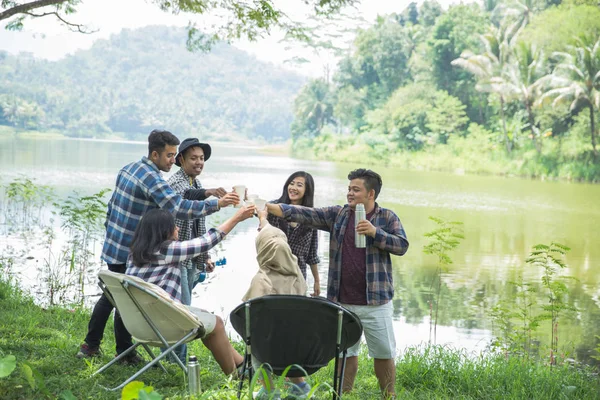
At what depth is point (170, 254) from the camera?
3.11 m

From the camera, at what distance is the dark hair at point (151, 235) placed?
3086 mm

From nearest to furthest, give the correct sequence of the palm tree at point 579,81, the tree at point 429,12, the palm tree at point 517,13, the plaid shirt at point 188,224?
the plaid shirt at point 188,224 < the palm tree at point 579,81 < the palm tree at point 517,13 < the tree at point 429,12

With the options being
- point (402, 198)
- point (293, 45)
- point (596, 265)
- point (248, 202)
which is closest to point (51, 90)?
point (293, 45)

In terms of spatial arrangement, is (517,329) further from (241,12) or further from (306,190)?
(241,12)

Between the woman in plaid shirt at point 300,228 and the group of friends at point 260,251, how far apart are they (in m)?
0.38

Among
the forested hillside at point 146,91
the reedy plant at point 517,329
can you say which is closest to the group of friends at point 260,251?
the reedy plant at point 517,329

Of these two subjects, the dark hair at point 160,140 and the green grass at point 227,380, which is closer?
the green grass at point 227,380

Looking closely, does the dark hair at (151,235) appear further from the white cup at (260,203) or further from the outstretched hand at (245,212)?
the white cup at (260,203)

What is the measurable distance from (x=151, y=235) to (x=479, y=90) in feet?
118

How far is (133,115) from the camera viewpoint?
5631 cm

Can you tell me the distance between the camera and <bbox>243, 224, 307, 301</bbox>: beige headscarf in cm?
285

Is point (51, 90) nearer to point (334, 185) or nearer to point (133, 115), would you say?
point (133, 115)

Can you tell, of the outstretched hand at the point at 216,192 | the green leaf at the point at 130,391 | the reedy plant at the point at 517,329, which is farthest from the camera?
the reedy plant at the point at 517,329

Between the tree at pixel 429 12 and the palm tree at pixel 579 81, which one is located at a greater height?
the tree at pixel 429 12
